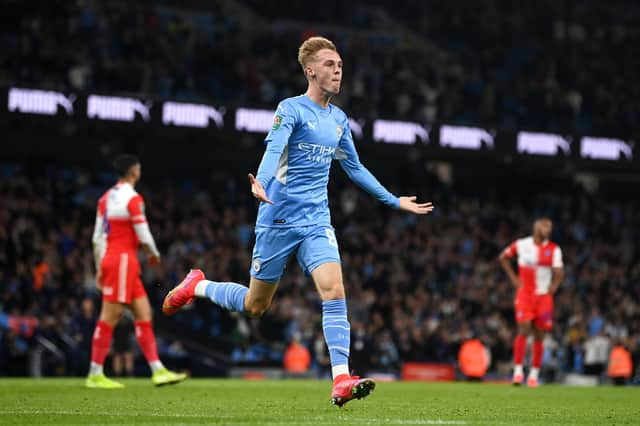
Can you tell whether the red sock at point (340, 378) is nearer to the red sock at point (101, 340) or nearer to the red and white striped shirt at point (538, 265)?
the red sock at point (101, 340)

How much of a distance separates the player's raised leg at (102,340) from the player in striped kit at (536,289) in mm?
6653

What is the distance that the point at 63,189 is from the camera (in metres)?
26.1

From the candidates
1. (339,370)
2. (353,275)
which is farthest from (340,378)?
(353,275)

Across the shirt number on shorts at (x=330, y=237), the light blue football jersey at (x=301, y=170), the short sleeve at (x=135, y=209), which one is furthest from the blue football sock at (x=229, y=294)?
the short sleeve at (x=135, y=209)

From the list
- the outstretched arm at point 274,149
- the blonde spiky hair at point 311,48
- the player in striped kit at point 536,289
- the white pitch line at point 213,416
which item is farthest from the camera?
the player in striped kit at point 536,289

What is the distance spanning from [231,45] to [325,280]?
2108 centimetres

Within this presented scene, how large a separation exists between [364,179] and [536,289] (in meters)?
8.51

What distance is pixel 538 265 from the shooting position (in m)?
16.7

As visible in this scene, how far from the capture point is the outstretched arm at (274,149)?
7.67m

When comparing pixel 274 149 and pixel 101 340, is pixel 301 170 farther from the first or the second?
pixel 101 340

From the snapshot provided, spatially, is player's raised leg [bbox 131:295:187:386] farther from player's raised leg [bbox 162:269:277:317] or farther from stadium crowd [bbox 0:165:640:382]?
stadium crowd [bbox 0:165:640:382]

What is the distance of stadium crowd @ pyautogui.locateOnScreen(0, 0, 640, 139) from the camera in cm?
2568

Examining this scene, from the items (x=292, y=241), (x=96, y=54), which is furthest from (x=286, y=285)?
(x=292, y=241)

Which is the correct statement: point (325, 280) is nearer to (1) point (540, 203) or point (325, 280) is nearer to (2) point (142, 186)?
(2) point (142, 186)
